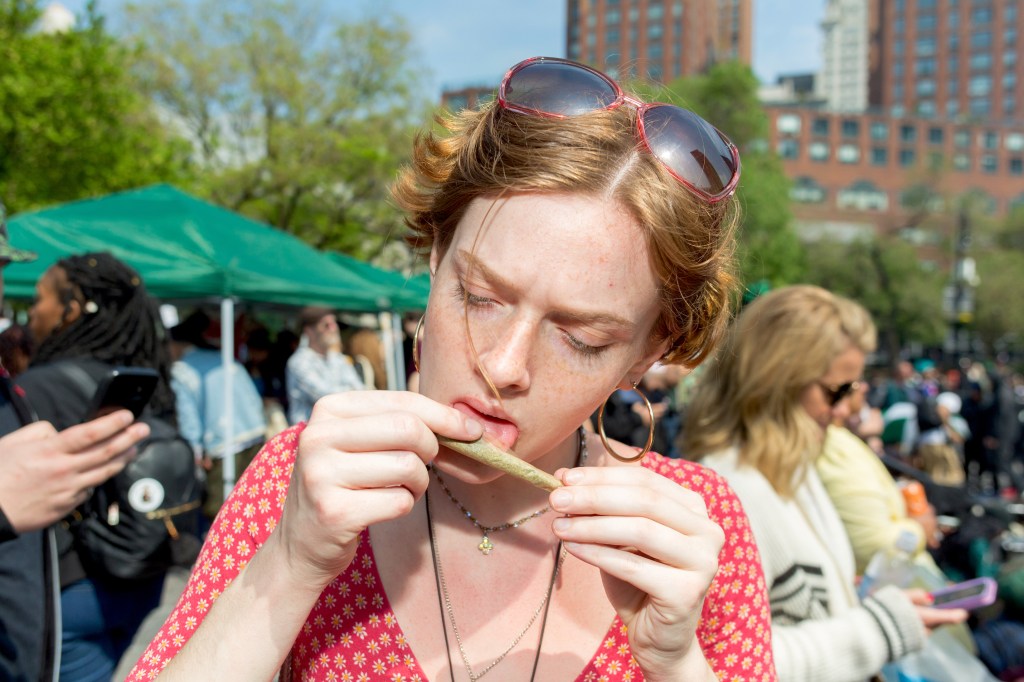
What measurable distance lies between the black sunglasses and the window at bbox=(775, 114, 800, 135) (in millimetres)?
95413

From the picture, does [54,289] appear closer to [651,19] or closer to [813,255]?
[813,255]

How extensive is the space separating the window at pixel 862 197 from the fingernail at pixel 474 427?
314 feet

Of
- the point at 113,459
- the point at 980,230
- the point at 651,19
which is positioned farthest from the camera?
the point at 651,19

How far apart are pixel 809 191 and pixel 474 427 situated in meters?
93.5

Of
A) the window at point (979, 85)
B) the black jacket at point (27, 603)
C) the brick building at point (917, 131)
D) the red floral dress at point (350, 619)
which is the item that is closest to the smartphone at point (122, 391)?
the black jacket at point (27, 603)

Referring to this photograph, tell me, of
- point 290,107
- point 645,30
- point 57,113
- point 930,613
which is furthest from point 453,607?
point 645,30

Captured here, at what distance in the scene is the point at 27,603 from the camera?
2037 millimetres

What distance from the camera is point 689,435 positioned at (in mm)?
3031

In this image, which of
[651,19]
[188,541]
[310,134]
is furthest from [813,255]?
[651,19]

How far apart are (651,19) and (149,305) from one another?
116 m

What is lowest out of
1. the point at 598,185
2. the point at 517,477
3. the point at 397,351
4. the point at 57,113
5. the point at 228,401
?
the point at 397,351

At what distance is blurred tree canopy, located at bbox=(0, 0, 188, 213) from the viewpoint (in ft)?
41.8

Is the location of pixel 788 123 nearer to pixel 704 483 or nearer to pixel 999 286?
pixel 999 286

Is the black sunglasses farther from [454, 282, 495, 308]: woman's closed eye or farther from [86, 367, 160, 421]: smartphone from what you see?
[86, 367, 160, 421]: smartphone
